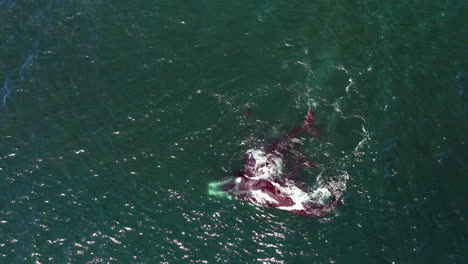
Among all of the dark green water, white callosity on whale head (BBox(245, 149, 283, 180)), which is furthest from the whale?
the dark green water

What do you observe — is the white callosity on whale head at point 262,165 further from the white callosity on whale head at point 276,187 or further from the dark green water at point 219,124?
the dark green water at point 219,124

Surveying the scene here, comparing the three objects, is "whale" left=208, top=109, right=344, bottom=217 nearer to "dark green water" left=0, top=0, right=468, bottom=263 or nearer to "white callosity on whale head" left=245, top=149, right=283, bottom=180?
"white callosity on whale head" left=245, top=149, right=283, bottom=180

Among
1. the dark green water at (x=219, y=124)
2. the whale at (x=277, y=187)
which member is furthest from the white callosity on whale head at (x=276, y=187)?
the dark green water at (x=219, y=124)

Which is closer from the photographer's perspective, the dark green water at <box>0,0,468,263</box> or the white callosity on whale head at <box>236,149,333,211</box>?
the dark green water at <box>0,0,468,263</box>

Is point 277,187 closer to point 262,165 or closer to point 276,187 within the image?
point 276,187

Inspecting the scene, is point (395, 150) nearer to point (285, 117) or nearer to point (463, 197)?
point (463, 197)

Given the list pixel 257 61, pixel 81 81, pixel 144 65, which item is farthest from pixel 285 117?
Result: pixel 81 81

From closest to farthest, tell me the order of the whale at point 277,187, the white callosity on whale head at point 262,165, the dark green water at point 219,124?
1. the dark green water at point 219,124
2. the whale at point 277,187
3. the white callosity on whale head at point 262,165

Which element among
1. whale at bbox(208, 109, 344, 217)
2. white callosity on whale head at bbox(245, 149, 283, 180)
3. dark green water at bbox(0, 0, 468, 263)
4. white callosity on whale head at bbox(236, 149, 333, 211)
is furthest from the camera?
white callosity on whale head at bbox(245, 149, 283, 180)
